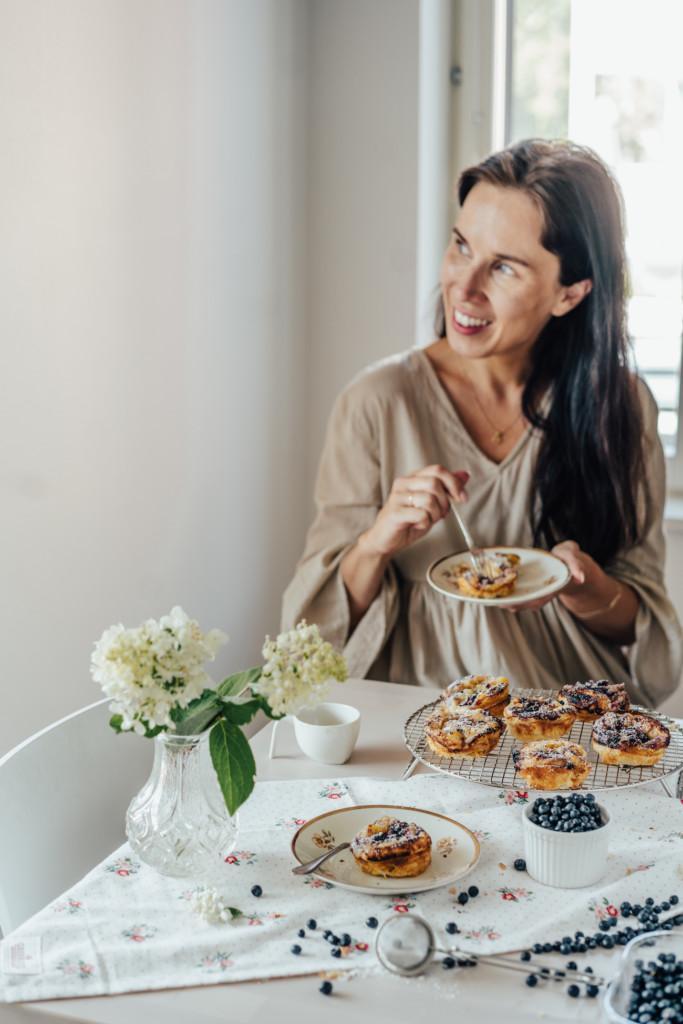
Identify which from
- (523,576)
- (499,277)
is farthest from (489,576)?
(499,277)

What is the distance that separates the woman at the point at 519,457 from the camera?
2.15 meters

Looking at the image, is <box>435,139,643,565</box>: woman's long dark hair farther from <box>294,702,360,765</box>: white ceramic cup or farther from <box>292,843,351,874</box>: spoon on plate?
<box>292,843,351,874</box>: spoon on plate

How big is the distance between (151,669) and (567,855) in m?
0.48

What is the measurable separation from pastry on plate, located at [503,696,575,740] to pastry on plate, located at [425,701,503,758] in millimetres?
27

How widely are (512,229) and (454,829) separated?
1184 millimetres

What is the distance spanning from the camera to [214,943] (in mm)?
1172

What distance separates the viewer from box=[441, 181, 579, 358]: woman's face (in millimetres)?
2162

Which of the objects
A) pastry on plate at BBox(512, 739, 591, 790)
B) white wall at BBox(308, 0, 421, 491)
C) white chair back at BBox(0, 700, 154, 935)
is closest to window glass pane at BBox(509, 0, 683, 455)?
white wall at BBox(308, 0, 421, 491)

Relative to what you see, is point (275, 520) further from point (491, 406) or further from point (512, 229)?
point (512, 229)

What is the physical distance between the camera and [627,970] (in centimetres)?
102

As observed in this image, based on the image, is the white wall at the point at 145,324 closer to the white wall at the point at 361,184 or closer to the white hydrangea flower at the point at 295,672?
the white wall at the point at 361,184

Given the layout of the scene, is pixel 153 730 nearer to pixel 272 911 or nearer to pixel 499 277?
pixel 272 911

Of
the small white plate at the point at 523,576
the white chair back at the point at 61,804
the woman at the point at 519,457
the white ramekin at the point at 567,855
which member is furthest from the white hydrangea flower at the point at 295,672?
the woman at the point at 519,457

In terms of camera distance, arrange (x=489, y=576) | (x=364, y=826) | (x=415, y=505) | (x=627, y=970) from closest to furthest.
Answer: (x=627, y=970)
(x=364, y=826)
(x=489, y=576)
(x=415, y=505)
